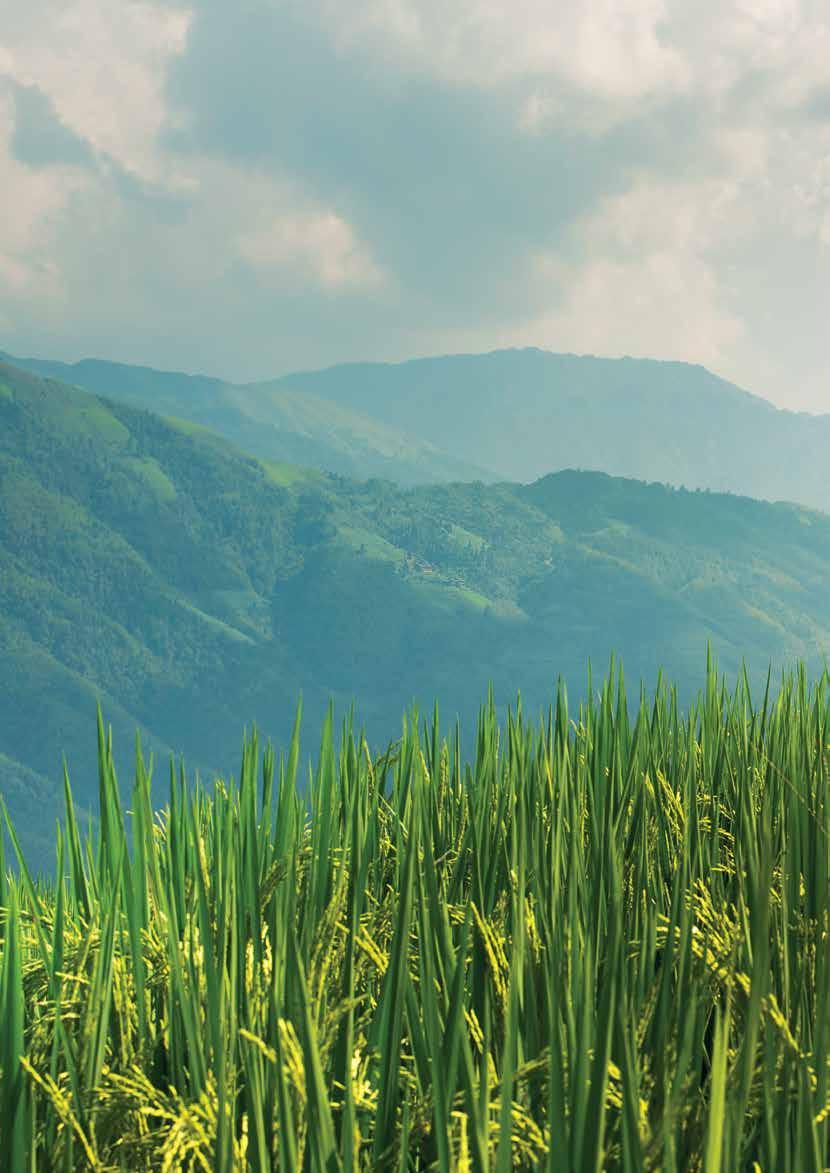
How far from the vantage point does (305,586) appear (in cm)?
14700

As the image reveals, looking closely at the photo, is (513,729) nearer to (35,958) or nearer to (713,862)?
(713,862)

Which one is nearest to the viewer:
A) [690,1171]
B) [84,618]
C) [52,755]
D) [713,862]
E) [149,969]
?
[690,1171]

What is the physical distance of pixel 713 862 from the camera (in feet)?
7.01

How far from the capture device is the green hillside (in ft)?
415

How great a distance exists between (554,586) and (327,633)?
97.5 feet

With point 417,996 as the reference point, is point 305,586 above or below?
above

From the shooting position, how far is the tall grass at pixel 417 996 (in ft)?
3.25

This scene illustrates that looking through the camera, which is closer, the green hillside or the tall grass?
the tall grass

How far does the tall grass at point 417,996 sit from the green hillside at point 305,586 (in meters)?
113

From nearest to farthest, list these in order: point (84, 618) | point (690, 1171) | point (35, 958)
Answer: point (690, 1171), point (35, 958), point (84, 618)

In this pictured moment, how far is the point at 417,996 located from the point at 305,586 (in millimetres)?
146261

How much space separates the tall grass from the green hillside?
371ft

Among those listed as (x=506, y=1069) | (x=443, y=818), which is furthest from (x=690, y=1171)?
(x=443, y=818)

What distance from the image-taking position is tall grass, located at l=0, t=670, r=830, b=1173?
3.25 feet
